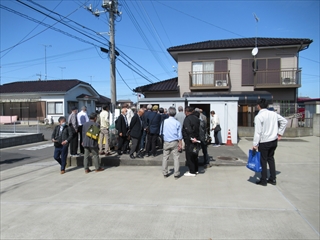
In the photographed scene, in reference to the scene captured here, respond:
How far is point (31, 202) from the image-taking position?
5121 millimetres

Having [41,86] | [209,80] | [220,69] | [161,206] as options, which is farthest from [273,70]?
[41,86]

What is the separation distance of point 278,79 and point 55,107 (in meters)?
23.7

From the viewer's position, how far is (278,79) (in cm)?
1964

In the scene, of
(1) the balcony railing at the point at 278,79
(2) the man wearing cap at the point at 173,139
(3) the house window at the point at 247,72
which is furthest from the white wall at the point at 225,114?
(3) the house window at the point at 247,72

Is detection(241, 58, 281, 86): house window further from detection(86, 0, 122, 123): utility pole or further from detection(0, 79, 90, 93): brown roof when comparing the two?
detection(0, 79, 90, 93): brown roof

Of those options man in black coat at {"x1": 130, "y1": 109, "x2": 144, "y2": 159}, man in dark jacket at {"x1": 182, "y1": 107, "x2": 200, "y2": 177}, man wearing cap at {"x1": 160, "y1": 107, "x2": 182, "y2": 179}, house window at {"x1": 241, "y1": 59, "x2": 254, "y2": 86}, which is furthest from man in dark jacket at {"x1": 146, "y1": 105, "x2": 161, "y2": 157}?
house window at {"x1": 241, "y1": 59, "x2": 254, "y2": 86}

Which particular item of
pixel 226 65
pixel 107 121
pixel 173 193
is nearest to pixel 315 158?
pixel 173 193

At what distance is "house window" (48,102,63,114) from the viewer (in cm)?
2991

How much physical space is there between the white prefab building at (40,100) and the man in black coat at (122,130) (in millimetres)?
23131

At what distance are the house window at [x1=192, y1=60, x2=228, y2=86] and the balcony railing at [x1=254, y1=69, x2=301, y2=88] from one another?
2.66m

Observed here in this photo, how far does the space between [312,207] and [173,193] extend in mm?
2488

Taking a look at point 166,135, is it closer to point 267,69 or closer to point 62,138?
point 62,138

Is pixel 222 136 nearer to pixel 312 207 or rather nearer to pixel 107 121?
pixel 107 121

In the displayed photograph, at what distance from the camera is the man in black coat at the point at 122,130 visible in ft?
26.3
